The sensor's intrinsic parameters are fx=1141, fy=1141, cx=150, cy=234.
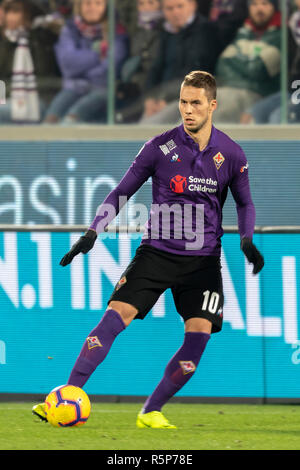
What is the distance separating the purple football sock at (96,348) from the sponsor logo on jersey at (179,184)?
72 cm

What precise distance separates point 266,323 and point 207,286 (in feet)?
4.69

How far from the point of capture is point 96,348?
5.94 meters

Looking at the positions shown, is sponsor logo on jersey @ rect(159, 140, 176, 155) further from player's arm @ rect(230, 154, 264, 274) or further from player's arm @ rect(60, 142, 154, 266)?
player's arm @ rect(230, 154, 264, 274)

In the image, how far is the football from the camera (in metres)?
5.89

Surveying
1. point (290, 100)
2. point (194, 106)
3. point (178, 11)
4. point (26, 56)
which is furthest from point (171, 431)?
point (26, 56)

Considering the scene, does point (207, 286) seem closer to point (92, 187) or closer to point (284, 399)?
point (284, 399)

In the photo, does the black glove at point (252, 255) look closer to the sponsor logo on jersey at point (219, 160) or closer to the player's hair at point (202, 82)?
the sponsor logo on jersey at point (219, 160)

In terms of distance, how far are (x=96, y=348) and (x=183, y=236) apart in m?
0.76

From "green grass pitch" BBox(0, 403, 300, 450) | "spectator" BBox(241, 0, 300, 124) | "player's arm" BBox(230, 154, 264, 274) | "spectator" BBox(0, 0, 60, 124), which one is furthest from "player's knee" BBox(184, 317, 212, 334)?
"spectator" BBox(0, 0, 60, 124)

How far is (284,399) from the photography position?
738 cm

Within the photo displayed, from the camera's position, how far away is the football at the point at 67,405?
232 inches

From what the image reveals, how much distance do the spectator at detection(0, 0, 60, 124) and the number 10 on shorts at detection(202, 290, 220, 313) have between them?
6273 millimetres

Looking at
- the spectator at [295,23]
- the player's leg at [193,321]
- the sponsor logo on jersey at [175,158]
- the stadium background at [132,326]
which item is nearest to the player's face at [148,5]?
the spectator at [295,23]

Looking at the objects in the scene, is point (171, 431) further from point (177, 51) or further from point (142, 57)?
point (142, 57)
